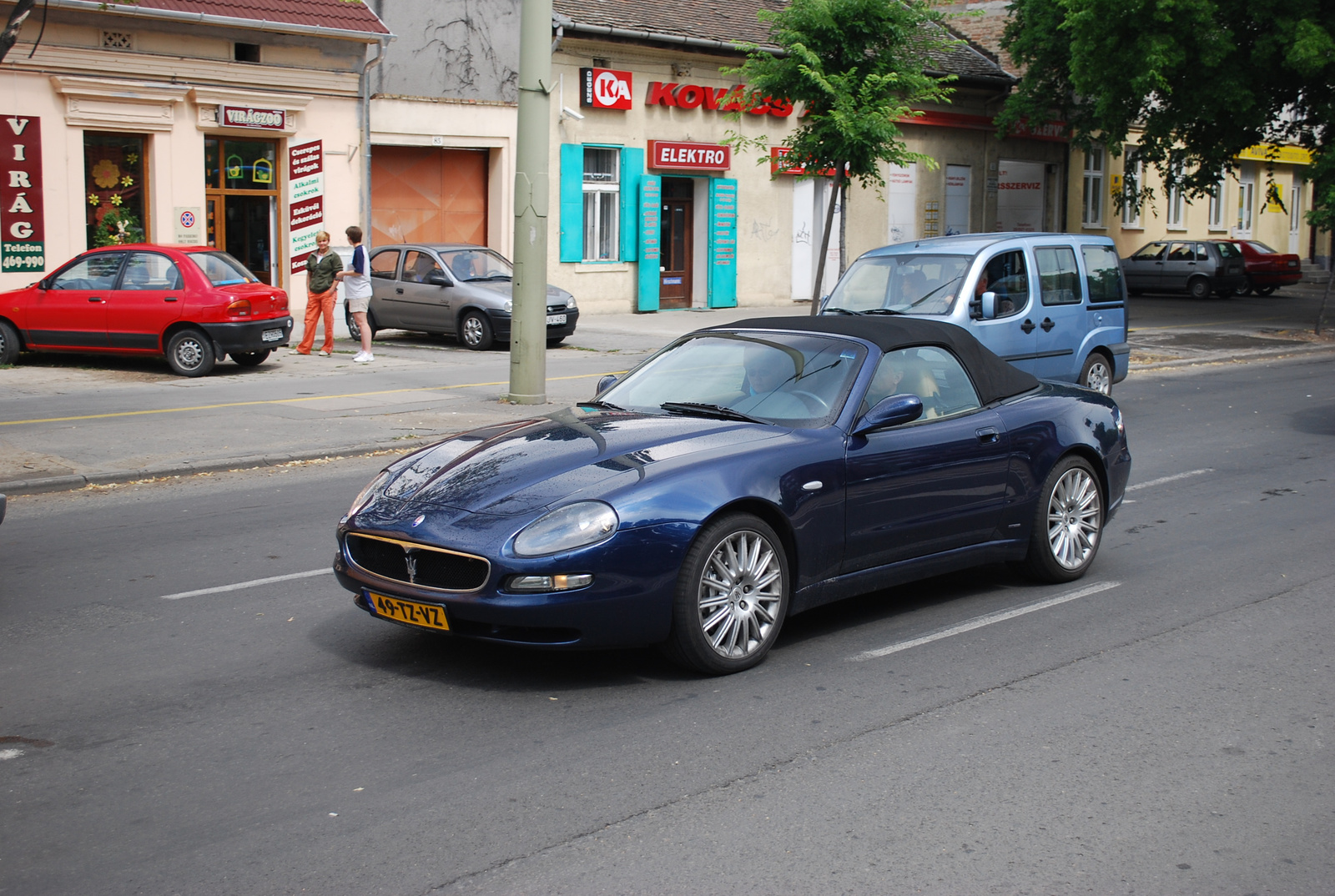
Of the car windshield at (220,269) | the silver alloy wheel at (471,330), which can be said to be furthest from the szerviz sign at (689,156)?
the car windshield at (220,269)

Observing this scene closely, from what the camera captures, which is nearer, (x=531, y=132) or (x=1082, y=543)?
(x=1082, y=543)

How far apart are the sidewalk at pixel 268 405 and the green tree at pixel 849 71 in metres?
4.54

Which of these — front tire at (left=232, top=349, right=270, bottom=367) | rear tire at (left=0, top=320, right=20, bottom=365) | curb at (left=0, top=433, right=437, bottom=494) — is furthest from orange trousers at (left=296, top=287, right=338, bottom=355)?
curb at (left=0, top=433, right=437, bottom=494)

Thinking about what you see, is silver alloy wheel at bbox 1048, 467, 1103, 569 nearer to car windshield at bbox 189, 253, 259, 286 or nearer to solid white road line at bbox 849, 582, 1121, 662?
solid white road line at bbox 849, 582, 1121, 662

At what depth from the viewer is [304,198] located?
2384cm

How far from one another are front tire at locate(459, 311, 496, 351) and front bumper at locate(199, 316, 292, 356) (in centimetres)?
391

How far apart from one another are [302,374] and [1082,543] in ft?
41.7

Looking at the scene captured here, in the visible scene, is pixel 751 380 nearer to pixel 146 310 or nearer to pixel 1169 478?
pixel 1169 478

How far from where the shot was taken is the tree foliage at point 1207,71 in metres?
24.3

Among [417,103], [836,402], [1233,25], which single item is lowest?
[836,402]

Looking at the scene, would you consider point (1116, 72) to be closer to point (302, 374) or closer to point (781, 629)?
point (302, 374)

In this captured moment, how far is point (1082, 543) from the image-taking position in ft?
24.5

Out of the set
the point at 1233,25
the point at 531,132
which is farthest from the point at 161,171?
the point at 1233,25

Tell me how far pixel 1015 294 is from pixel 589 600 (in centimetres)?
933
